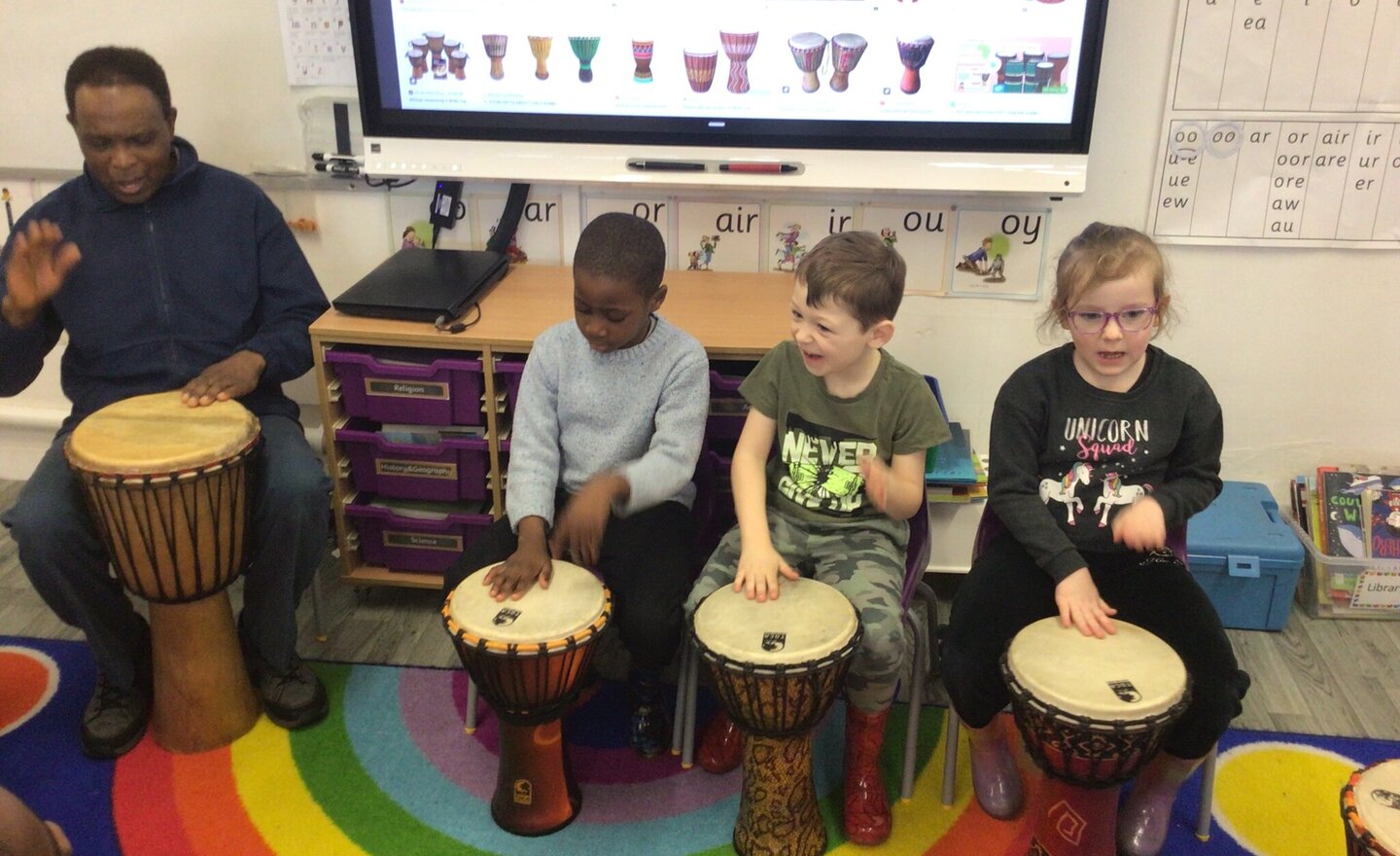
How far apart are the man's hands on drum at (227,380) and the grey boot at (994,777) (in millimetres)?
1492

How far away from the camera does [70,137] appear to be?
8.42 feet

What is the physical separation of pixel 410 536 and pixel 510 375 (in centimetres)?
46

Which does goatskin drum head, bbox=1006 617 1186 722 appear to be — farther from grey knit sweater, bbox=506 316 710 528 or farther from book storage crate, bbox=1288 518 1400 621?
book storage crate, bbox=1288 518 1400 621

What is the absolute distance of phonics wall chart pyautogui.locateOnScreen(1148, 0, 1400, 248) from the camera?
85.3 inches

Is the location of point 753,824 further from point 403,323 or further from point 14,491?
point 14,491

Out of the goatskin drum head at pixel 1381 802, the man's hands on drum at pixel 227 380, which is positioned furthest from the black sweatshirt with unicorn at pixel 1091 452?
the man's hands on drum at pixel 227 380

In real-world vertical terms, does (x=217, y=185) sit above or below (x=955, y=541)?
above

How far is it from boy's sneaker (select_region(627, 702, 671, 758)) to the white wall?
106 centimetres

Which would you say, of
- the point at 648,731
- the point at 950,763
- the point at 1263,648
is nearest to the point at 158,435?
the point at 648,731

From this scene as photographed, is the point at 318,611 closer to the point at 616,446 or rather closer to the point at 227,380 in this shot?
the point at 227,380

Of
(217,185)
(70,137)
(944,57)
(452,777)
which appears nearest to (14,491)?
(70,137)

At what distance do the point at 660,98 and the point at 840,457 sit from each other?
929 mm

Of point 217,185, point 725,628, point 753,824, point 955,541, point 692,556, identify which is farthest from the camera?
point 955,541

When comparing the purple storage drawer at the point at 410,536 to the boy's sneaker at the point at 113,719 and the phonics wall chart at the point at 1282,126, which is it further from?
the phonics wall chart at the point at 1282,126
